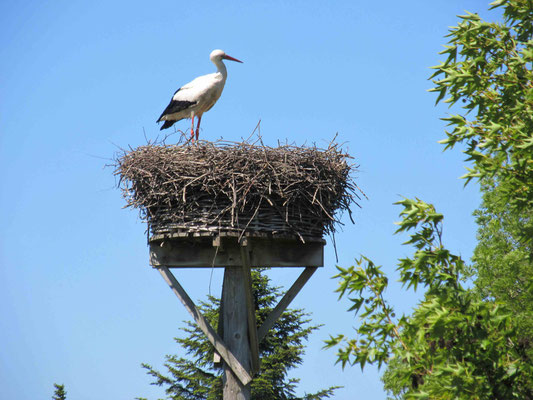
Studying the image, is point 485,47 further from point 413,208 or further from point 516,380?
point 516,380

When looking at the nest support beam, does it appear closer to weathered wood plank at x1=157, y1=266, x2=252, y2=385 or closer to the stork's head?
weathered wood plank at x1=157, y1=266, x2=252, y2=385

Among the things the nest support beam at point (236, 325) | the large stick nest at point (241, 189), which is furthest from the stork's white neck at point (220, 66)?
the nest support beam at point (236, 325)

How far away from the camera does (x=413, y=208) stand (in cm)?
512

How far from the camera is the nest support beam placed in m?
7.68

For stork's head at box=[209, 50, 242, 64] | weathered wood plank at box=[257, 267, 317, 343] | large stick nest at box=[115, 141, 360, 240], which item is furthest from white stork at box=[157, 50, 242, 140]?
weathered wood plank at box=[257, 267, 317, 343]

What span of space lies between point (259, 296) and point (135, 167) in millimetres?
5733

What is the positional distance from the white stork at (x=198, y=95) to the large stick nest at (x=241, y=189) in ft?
6.91

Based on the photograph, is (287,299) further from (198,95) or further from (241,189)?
(198,95)

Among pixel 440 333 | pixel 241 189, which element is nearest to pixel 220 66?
pixel 241 189

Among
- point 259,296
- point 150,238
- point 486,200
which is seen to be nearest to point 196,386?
point 259,296

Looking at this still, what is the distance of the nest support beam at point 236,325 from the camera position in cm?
768

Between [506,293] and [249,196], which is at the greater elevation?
[506,293]

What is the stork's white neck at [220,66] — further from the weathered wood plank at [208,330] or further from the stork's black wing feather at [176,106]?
the weathered wood plank at [208,330]

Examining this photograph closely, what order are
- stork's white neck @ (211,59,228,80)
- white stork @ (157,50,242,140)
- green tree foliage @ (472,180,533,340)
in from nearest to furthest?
white stork @ (157,50,242,140) < stork's white neck @ (211,59,228,80) < green tree foliage @ (472,180,533,340)
